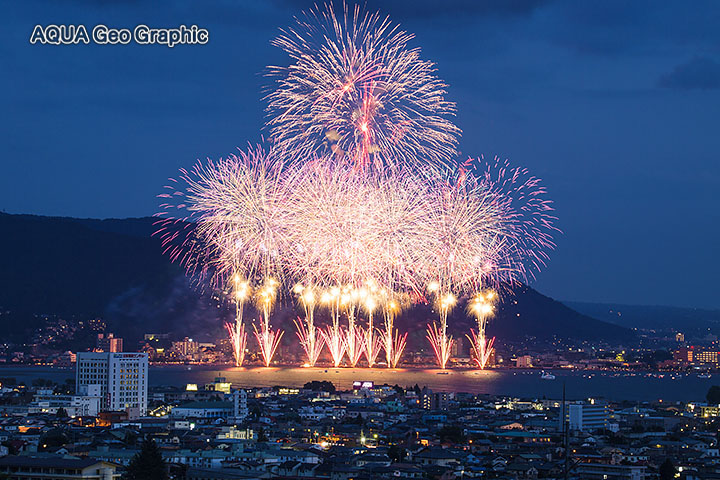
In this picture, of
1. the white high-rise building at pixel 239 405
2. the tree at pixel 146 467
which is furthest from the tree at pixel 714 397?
the tree at pixel 146 467

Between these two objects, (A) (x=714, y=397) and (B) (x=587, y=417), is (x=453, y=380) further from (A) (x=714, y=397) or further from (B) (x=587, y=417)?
(B) (x=587, y=417)

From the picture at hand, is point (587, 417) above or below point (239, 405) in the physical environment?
below

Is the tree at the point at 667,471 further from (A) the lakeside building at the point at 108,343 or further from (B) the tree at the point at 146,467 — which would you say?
(A) the lakeside building at the point at 108,343

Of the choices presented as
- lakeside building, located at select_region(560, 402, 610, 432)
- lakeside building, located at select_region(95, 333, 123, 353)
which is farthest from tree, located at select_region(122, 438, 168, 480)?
lakeside building, located at select_region(95, 333, 123, 353)

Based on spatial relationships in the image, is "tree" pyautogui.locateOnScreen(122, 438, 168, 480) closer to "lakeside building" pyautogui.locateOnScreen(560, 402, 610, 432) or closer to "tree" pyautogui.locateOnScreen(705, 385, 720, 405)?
"lakeside building" pyautogui.locateOnScreen(560, 402, 610, 432)

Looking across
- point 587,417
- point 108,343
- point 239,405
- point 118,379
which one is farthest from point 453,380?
point 239,405

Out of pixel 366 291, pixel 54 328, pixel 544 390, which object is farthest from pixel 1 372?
pixel 366 291
